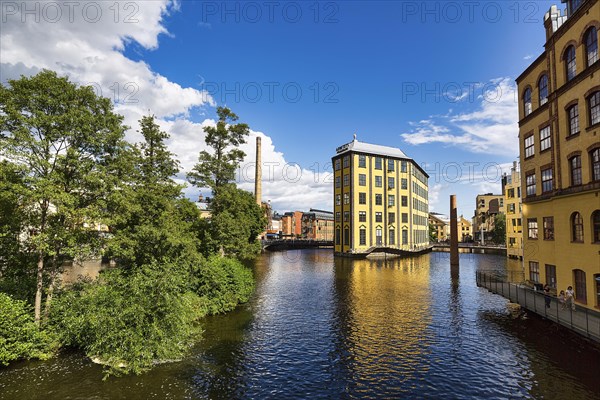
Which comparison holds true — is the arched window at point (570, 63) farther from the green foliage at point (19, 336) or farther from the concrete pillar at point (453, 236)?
the concrete pillar at point (453, 236)

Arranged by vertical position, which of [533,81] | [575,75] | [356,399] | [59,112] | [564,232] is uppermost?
[533,81]

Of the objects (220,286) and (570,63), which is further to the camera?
(220,286)

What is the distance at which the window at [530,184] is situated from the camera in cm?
2819

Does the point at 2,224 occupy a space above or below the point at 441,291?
above

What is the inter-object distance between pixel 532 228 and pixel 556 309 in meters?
10.2

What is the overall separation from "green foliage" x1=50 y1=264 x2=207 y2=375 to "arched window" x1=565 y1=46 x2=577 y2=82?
2949cm

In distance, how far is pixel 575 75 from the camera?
→ 22.3 m

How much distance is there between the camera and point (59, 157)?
17.0 metres

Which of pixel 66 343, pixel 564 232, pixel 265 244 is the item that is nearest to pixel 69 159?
pixel 66 343

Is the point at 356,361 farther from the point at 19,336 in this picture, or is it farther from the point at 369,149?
the point at 369,149

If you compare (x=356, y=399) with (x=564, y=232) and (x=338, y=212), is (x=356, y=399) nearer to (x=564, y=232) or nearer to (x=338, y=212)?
(x=564, y=232)

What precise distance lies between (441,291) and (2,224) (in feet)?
119

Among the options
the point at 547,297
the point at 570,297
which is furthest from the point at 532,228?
the point at 570,297

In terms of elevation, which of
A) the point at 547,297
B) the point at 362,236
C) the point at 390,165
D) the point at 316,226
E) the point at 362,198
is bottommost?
the point at 547,297
